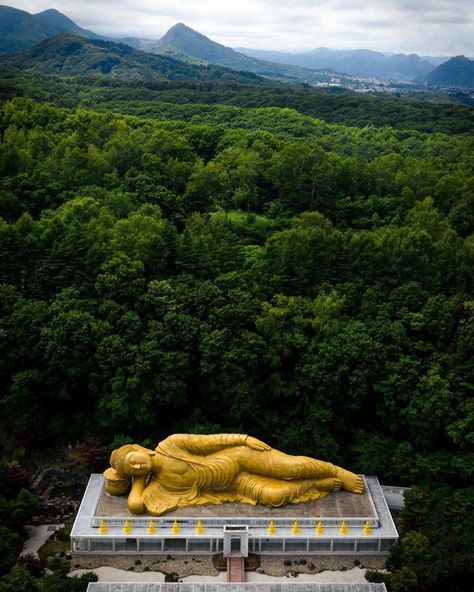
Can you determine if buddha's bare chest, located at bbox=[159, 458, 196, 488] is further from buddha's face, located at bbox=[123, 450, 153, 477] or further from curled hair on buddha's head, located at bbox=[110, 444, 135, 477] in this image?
curled hair on buddha's head, located at bbox=[110, 444, 135, 477]

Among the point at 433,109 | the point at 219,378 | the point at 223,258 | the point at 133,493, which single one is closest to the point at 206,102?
the point at 433,109

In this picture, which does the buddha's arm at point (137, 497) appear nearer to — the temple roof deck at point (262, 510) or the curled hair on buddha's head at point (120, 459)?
the temple roof deck at point (262, 510)

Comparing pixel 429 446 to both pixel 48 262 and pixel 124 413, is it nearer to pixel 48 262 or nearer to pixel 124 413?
pixel 124 413

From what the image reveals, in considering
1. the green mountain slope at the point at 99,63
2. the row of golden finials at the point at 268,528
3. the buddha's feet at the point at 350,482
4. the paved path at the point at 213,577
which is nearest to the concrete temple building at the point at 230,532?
the row of golden finials at the point at 268,528

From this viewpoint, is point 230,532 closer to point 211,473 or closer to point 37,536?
point 211,473

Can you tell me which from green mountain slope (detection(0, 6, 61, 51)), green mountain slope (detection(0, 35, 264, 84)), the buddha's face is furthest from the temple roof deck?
green mountain slope (detection(0, 6, 61, 51))
